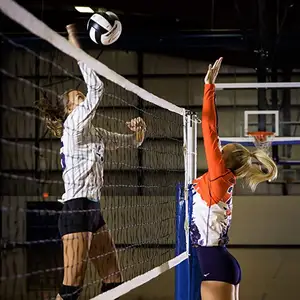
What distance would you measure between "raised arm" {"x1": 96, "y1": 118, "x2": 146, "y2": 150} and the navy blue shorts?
758mm

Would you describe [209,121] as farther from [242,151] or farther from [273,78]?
[273,78]

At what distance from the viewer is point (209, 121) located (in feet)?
10.5

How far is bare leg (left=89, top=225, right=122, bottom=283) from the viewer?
3.33m

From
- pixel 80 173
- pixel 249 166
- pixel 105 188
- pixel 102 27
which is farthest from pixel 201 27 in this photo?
pixel 80 173

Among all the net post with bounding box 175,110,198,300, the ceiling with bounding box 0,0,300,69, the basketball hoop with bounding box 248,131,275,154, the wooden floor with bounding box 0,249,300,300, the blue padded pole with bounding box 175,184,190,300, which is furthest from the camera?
the ceiling with bounding box 0,0,300,69

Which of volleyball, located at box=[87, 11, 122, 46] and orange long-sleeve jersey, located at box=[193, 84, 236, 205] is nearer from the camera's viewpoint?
orange long-sleeve jersey, located at box=[193, 84, 236, 205]

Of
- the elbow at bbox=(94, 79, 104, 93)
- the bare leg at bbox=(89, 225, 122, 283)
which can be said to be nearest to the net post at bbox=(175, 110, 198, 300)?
the bare leg at bbox=(89, 225, 122, 283)

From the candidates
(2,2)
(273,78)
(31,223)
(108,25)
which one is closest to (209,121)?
(108,25)

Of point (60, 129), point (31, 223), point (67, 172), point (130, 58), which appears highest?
point (130, 58)

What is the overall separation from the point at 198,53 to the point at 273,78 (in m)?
1.21

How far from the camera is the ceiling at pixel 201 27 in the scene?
31.8 ft

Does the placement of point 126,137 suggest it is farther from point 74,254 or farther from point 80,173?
point 74,254

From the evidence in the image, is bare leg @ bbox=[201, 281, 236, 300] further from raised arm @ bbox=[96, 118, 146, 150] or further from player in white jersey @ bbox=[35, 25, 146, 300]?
raised arm @ bbox=[96, 118, 146, 150]

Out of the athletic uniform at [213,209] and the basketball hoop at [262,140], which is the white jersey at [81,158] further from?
the basketball hoop at [262,140]
